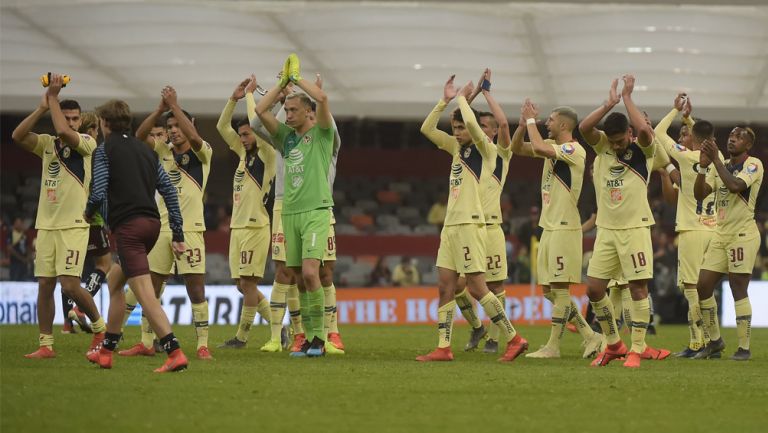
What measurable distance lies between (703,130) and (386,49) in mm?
17937

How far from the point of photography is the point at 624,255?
39.5 feet

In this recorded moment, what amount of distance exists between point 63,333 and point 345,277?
1441cm

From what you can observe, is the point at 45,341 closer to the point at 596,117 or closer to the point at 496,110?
the point at 496,110

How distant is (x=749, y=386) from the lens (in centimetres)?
1027

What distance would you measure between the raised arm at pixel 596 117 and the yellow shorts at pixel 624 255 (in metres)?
0.96

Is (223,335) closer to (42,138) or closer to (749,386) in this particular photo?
(42,138)

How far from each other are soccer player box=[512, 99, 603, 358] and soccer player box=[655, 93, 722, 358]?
1591 millimetres

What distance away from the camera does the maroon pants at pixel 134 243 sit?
10.4m

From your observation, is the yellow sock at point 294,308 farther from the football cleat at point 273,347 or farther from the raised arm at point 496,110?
the raised arm at point 496,110

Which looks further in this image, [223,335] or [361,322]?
[361,322]

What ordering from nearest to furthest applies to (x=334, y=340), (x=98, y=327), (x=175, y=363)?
1. (x=175, y=363)
2. (x=98, y=327)
3. (x=334, y=340)

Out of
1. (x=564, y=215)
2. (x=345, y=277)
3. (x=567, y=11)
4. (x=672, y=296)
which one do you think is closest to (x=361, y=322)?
(x=345, y=277)

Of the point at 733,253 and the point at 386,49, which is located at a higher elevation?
the point at 386,49

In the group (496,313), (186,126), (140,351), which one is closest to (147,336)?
(140,351)
